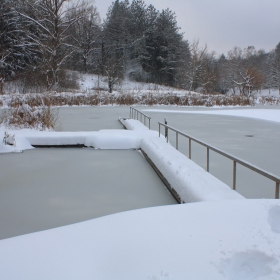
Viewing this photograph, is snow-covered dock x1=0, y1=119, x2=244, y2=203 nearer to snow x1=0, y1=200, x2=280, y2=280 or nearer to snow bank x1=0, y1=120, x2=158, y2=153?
snow bank x1=0, y1=120, x2=158, y2=153

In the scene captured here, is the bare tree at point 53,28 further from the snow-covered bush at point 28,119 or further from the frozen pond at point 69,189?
the frozen pond at point 69,189

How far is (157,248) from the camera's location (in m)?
1.77

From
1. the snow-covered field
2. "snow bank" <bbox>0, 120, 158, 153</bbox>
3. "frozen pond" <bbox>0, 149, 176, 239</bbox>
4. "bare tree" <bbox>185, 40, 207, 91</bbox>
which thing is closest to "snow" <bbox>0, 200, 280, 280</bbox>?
the snow-covered field

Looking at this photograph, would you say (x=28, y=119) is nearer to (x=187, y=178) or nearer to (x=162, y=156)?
(x=162, y=156)

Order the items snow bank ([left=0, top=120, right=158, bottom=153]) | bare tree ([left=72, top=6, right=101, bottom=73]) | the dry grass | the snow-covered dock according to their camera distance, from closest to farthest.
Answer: the snow-covered dock → snow bank ([left=0, top=120, right=158, bottom=153]) → the dry grass → bare tree ([left=72, top=6, right=101, bottom=73])

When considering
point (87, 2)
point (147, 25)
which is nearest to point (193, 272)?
point (87, 2)

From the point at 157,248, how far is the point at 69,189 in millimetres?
2461

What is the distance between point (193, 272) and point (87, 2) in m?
27.3

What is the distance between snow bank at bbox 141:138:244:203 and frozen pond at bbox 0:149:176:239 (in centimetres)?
20

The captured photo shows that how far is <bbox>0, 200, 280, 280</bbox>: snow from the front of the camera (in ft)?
5.14

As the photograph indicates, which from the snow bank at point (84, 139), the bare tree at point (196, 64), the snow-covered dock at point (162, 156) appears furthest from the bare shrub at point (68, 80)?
the snow bank at point (84, 139)

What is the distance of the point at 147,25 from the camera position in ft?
133

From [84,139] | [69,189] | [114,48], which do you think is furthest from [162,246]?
[114,48]

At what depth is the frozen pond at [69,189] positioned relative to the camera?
3.21m
